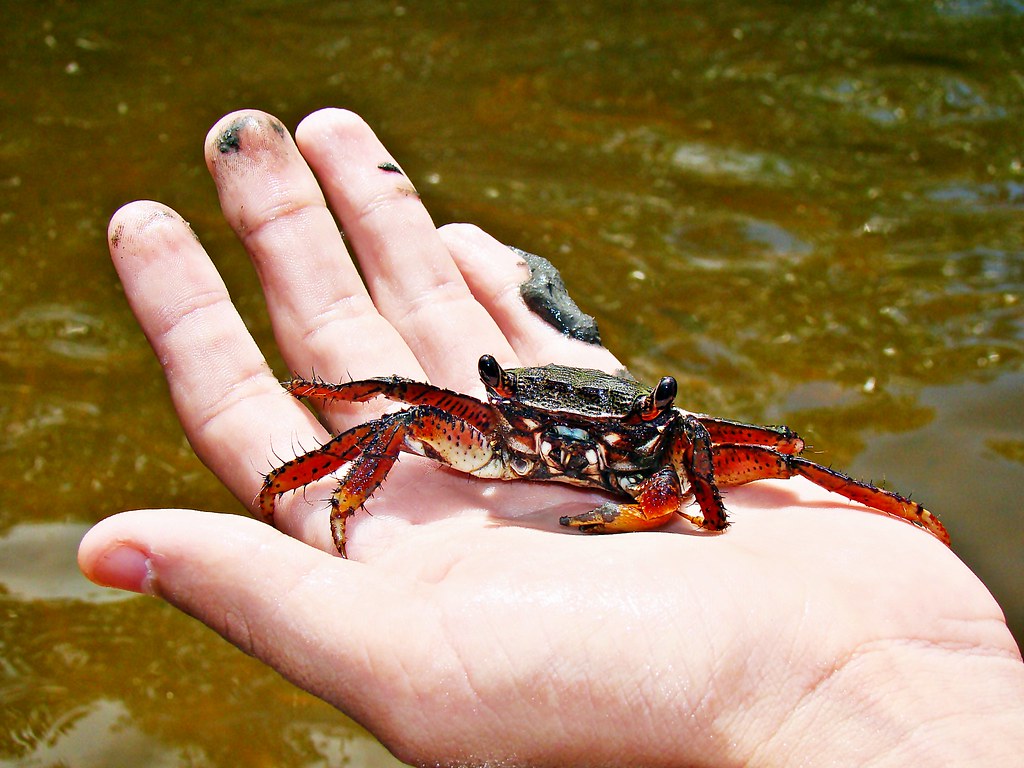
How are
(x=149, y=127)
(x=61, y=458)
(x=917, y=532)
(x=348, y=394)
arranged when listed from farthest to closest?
(x=149, y=127), (x=61, y=458), (x=348, y=394), (x=917, y=532)

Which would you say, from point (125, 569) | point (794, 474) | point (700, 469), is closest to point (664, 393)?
point (700, 469)

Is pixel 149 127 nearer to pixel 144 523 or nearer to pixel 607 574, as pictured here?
pixel 144 523

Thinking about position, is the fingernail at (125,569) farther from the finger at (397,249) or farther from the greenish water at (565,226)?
A: the finger at (397,249)

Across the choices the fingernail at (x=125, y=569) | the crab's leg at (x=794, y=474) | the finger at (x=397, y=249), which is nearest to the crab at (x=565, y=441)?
the crab's leg at (x=794, y=474)

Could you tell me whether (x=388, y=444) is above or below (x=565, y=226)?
below

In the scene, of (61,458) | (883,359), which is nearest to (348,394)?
(61,458)

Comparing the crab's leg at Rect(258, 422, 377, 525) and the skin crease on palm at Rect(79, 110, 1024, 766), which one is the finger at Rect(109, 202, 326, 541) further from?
the skin crease on palm at Rect(79, 110, 1024, 766)

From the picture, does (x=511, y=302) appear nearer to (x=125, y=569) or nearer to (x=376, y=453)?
(x=376, y=453)
